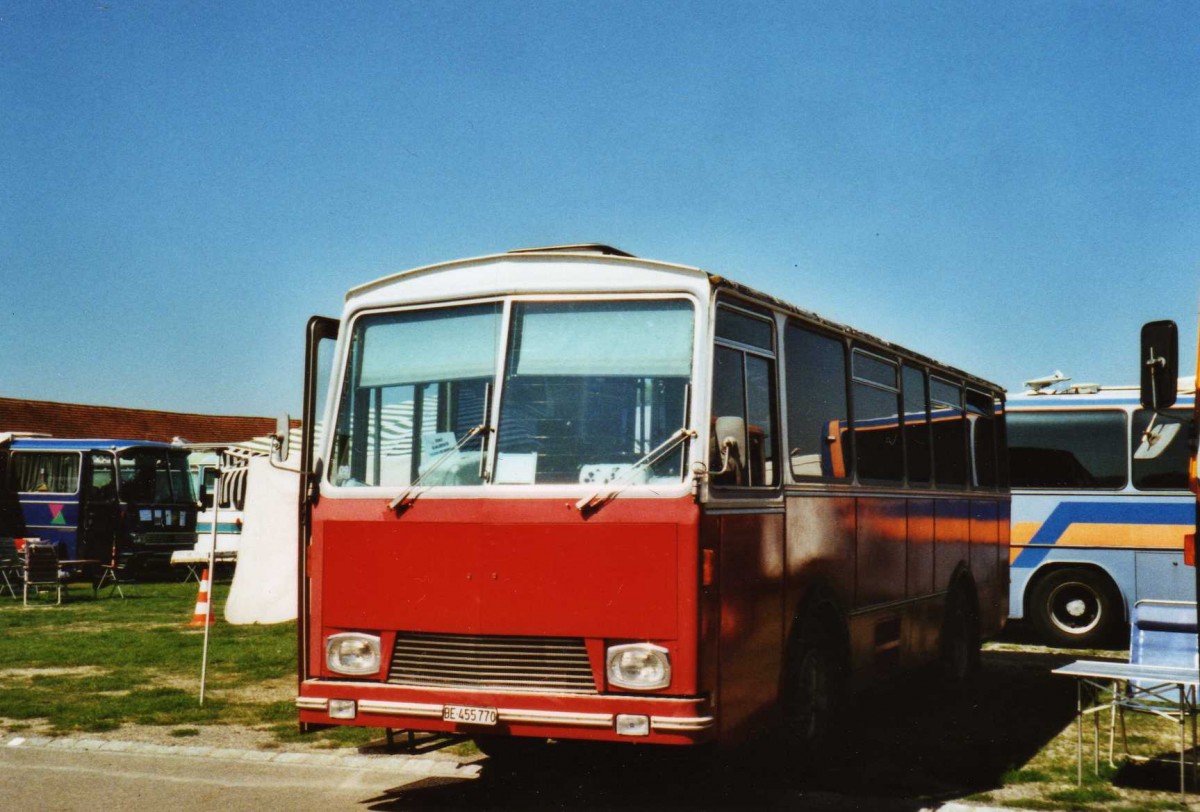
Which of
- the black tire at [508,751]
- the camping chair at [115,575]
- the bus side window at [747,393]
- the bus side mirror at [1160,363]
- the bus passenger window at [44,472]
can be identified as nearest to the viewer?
the bus side window at [747,393]

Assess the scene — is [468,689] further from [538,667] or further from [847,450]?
[847,450]

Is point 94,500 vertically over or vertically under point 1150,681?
over

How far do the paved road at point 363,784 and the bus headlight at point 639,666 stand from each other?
132cm

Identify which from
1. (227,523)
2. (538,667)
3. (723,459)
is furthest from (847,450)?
(227,523)

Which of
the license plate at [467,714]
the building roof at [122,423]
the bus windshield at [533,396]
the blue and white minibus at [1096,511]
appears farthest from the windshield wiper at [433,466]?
the building roof at [122,423]

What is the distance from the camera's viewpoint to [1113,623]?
54.9ft

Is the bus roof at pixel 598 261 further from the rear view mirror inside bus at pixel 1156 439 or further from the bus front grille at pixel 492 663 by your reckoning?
the rear view mirror inside bus at pixel 1156 439

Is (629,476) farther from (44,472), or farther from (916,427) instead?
(44,472)

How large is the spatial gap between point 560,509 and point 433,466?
2.90 feet

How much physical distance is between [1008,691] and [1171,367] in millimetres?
5863

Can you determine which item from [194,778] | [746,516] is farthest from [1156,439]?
[194,778]

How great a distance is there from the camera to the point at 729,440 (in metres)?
7.14

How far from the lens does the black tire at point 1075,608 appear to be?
16.8 meters

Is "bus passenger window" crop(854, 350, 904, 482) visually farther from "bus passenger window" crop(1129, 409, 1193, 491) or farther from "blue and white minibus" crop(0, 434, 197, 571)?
"blue and white minibus" crop(0, 434, 197, 571)
